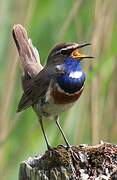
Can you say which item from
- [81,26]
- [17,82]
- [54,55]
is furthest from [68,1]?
[54,55]

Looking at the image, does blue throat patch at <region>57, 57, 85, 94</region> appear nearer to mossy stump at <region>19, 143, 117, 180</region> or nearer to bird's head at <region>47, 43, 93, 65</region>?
bird's head at <region>47, 43, 93, 65</region>

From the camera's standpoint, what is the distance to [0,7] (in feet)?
16.9

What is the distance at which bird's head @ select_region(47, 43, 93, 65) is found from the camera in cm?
434

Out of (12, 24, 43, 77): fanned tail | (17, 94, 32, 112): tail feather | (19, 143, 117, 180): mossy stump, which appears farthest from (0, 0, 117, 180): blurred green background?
(19, 143, 117, 180): mossy stump

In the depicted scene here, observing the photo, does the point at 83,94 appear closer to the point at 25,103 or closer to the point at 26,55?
the point at 26,55

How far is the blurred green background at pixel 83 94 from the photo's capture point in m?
5.12

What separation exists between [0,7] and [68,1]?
2.32 feet

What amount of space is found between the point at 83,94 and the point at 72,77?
0.76 m

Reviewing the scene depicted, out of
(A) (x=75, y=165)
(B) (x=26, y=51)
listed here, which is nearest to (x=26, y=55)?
(B) (x=26, y=51)

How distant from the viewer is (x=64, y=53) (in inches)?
176

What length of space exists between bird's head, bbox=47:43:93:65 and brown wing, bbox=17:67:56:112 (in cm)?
9

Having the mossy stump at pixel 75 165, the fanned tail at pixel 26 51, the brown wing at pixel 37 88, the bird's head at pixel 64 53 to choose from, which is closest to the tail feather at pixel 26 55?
the fanned tail at pixel 26 51

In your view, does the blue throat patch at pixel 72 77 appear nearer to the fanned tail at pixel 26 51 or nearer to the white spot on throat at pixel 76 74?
the white spot on throat at pixel 76 74

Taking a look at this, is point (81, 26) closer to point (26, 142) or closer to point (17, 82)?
point (17, 82)
